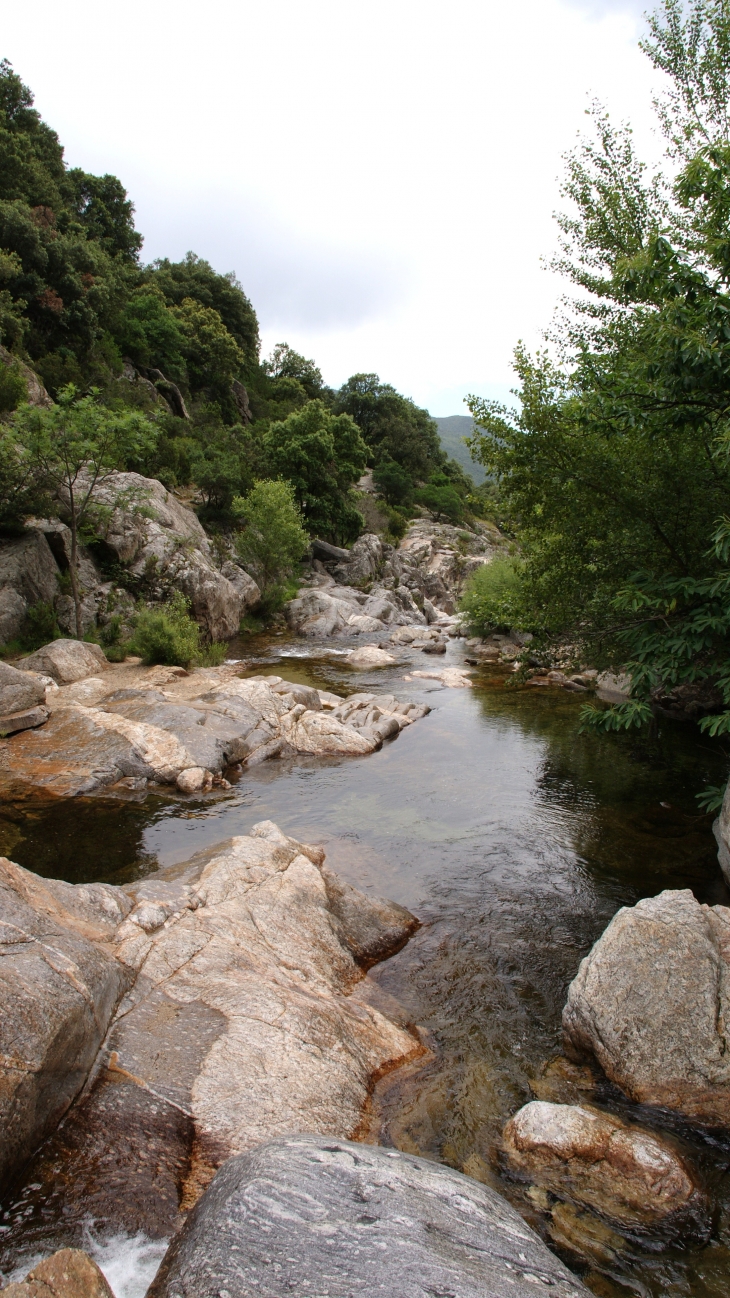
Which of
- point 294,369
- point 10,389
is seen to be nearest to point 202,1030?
point 10,389

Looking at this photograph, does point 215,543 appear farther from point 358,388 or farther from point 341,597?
point 358,388

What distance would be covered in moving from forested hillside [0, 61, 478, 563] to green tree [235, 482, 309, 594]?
141 centimetres

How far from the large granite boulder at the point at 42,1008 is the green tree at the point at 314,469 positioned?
1901 inches

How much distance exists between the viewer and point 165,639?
22203 millimetres

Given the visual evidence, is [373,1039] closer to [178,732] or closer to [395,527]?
[178,732]

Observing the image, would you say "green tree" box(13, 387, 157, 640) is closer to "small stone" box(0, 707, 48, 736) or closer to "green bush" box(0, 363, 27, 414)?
"green bush" box(0, 363, 27, 414)

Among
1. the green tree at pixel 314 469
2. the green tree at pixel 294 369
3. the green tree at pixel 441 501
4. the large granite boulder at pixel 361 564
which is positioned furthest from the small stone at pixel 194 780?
the green tree at pixel 294 369

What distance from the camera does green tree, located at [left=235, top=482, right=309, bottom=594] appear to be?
39000 mm

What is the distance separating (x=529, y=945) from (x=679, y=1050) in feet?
8.42

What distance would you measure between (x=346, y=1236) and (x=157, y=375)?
61430 millimetres

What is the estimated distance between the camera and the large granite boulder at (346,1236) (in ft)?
9.43

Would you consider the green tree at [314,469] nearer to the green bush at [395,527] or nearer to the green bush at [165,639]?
the green bush at [395,527]

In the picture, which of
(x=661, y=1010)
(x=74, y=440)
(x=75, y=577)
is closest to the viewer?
(x=661, y=1010)

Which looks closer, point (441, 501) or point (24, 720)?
point (24, 720)
